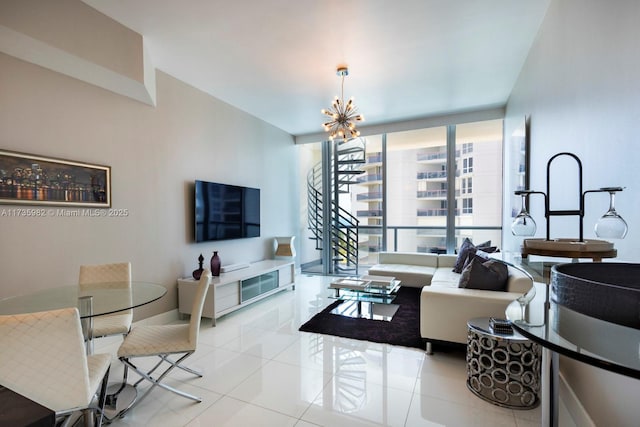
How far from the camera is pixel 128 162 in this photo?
322cm

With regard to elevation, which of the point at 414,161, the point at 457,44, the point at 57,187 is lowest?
the point at 57,187

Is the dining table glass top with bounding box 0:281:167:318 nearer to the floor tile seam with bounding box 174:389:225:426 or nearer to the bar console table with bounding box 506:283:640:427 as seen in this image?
the floor tile seam with bounding box 174:389:225:426

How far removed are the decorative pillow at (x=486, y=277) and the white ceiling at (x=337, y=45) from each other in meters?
2.20

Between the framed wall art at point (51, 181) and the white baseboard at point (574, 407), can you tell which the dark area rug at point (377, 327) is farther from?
the framed wall art at point (51, 181)

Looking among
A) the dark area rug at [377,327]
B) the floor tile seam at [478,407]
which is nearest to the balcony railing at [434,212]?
the dark area rug at [377,327]

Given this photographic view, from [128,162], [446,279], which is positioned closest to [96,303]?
[128,162]

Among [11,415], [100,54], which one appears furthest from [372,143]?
[11,415]

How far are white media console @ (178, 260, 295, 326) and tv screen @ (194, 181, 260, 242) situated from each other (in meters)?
0.56

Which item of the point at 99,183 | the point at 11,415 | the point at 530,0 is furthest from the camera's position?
the point at 99,183

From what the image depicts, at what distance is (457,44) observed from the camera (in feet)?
10.1

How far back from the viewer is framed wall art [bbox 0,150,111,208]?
2.34 m

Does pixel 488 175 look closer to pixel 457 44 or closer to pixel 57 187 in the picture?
pixel 457 44

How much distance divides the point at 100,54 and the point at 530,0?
3.56m

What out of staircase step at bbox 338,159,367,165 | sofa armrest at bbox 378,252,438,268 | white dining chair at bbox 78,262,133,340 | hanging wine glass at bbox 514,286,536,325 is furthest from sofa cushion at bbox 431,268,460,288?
white dining chair at bbox 78,262,133,340
